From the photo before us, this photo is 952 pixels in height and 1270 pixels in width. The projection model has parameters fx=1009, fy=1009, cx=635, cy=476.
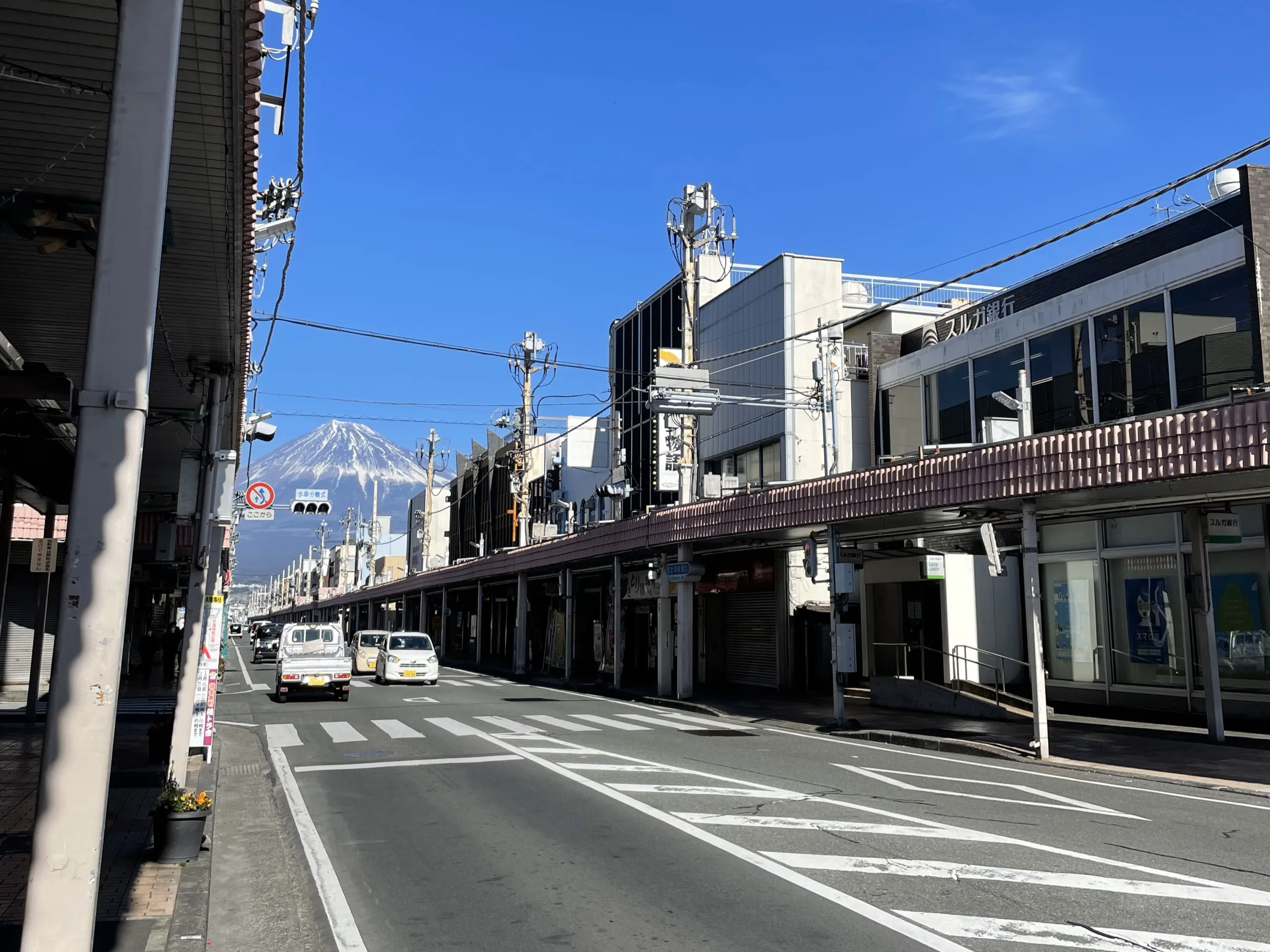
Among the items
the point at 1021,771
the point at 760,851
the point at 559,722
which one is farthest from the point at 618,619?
the point at 760,851

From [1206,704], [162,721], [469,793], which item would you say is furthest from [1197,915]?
[162,721]

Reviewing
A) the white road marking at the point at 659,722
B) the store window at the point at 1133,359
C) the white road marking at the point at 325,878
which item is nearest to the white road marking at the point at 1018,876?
the white road marking at the point at 325,878

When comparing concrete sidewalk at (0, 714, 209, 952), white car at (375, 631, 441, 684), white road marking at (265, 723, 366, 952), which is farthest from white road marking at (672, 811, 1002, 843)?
white car at (375, 631, 441, 684)

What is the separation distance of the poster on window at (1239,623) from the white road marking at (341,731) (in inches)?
633

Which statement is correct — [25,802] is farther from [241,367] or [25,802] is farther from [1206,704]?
[1206,704]

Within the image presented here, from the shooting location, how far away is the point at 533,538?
56156 mm

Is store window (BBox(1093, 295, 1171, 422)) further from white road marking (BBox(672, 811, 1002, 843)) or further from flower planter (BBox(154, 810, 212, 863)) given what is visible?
flower planter (BBox(154, 810, 212, 863))

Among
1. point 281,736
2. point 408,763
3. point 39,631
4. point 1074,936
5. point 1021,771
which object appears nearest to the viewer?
point 1074,936

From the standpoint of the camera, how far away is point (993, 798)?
1188 cm

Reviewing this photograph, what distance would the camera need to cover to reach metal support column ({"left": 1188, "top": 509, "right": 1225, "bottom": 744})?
16.3 meters

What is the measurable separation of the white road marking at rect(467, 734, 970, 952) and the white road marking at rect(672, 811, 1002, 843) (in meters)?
0.33

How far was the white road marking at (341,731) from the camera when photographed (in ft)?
58.4

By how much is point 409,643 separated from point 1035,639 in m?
22.1

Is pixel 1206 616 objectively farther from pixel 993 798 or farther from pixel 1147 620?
pixel 993 798
